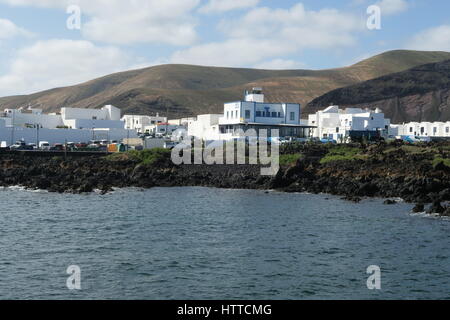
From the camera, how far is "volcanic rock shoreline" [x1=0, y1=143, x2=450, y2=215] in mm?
55469

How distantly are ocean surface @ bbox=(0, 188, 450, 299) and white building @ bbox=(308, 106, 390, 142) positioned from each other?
56012mm

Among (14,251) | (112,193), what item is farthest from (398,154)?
(14,251)

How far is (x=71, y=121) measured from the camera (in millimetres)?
112500

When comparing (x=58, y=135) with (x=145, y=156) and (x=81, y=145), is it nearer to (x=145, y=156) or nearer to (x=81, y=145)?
(x=81, y=145)

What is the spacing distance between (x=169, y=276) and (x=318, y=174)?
4119cm

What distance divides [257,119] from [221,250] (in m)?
65.5

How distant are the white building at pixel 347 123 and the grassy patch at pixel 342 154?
74.5 feet

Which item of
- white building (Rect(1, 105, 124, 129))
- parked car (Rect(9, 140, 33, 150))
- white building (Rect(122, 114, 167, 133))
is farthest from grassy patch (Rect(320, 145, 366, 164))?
white building (Rect(122, 114, 167, 133))

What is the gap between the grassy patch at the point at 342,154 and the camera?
231ft

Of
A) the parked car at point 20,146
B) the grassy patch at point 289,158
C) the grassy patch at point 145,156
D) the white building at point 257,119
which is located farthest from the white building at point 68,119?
the grassy patch at point 289,158

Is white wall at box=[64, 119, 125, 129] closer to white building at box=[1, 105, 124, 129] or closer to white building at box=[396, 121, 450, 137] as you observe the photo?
white building at box=[1, 105, 124, 129]

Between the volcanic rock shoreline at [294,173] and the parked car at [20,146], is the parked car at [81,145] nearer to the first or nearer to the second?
the parked car at [20,146]

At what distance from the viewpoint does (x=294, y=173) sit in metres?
65.1
